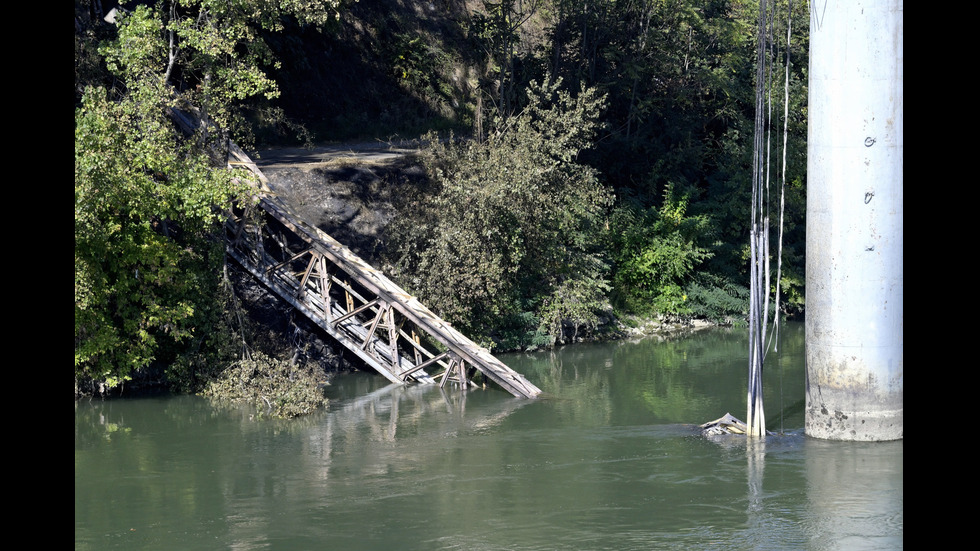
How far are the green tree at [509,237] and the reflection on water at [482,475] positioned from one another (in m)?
3.21

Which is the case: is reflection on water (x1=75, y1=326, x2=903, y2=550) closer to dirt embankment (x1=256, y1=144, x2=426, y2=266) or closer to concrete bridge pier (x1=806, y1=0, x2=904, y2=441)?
concrete bridge pier (x1=806, y1=0, x2=904, y2=441)

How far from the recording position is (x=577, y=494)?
13.7m

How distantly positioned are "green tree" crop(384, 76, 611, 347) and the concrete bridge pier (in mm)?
8991

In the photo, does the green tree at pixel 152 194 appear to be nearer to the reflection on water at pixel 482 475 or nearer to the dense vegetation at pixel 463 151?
the dense vegetation at pixel 463 151

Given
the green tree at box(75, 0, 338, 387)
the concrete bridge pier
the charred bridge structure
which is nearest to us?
the concrete bridge pier

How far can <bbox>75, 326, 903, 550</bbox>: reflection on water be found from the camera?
12.3 meters

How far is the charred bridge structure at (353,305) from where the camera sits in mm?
20766

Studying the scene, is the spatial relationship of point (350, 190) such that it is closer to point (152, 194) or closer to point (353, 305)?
point (353, 305)

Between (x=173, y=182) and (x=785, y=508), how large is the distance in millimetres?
11689

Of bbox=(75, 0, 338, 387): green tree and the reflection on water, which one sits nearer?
the reflection on water

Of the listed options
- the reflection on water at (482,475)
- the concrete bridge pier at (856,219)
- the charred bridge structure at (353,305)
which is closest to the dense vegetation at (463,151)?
the charred bridge structure at (353,305)

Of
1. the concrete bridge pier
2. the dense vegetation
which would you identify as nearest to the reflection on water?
the concrete bridge pier

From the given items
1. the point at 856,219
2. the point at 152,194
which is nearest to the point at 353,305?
the point at 152,194

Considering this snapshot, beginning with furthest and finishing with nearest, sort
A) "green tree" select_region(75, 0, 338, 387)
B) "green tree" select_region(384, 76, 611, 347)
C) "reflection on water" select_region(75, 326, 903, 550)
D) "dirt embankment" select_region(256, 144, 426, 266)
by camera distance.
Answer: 1. "dirt embankment" select_region(256, 144, 426, 266)
2. "green tree" select_region(384, 76, 611, 347)
3. "green tree" select_region(75, 0, 338, 387)
4. "reflection on water" select_region(75, 326, 903, 550)
